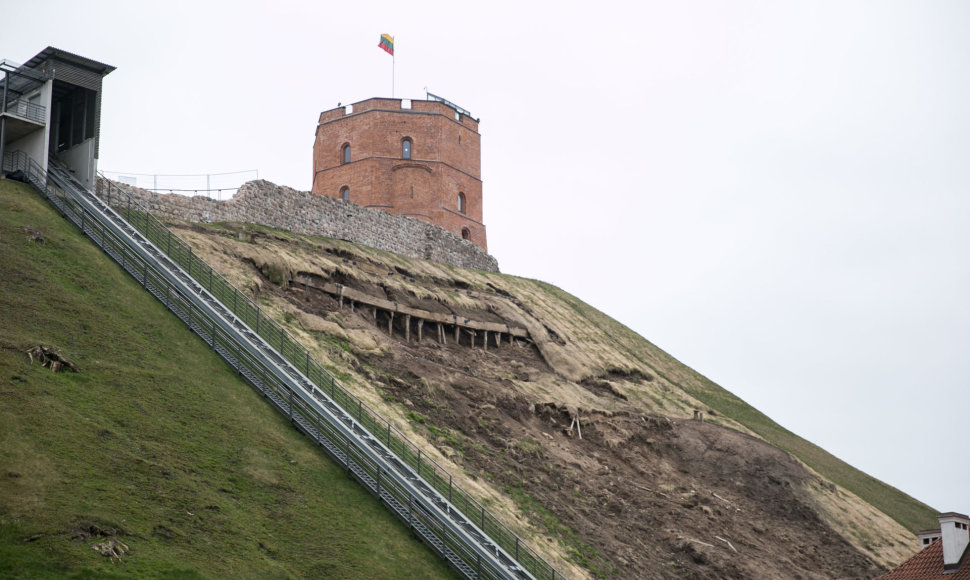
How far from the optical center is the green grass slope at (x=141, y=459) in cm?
1956

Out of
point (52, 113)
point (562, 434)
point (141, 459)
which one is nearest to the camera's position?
point (141, 459)

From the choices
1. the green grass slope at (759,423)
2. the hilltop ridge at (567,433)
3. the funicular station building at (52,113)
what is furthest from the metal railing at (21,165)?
the green grass slope at (759,423)

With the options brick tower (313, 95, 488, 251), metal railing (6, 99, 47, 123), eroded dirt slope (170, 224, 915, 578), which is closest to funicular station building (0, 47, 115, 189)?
metal railing (6, 99, 47, 123)

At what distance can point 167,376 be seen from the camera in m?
26.5

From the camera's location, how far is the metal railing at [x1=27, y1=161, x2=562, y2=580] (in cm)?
2630

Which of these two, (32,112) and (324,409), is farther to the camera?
(32,112)

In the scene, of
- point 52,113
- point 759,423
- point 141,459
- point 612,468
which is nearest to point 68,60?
point 52,113

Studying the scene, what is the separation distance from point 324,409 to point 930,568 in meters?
16.5

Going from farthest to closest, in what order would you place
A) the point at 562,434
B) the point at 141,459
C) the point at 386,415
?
the point at 562,434 → the point at 386,415 → the point at 141,459

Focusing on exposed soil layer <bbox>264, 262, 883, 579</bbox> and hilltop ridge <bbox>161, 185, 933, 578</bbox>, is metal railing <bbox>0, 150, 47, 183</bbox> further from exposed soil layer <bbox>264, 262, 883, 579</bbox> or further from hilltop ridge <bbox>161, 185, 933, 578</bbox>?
exposed soil layer <bbox>264, 262, 883, 579</bbox>

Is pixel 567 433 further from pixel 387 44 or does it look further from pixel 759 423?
pixel 387 44

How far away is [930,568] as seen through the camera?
90.0 ft

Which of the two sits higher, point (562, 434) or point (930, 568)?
point (562, 434)

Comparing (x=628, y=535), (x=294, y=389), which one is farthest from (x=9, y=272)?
(x=628, y=535)
